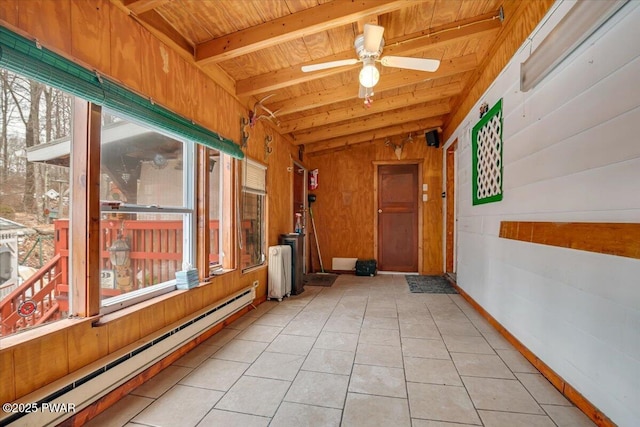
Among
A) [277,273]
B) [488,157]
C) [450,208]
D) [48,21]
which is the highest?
[48,21]

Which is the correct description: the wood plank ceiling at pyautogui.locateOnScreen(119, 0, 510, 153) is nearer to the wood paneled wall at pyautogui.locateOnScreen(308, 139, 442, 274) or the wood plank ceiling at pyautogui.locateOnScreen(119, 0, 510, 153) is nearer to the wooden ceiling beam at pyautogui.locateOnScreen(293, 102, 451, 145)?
the wooden ceiling beam at pyautogui.locateOnScreen(293, 102, 451, 145)

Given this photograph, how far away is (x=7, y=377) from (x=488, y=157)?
3.75 meters

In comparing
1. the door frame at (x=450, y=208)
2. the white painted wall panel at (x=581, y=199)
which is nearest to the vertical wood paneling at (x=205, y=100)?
the white painted wall panel at (x=581, y=199)

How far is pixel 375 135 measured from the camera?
520 cm

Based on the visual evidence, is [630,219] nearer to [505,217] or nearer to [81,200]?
[505,217]

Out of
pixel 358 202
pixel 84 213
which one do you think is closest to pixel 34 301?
pixel 84 213

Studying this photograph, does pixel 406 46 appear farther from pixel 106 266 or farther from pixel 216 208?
pixel 106 266

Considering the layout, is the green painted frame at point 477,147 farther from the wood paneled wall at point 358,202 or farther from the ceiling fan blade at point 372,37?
the wood paneled wall at point 358,202

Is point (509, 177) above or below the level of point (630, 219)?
above

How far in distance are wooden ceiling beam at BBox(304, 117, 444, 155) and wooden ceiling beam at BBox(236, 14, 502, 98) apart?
2366mm

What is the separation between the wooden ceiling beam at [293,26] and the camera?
1.98 metres

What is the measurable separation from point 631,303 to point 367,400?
4.57 ft

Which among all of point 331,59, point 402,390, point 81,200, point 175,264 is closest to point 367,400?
point 402,390

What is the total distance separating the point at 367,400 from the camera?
5.42 feet
